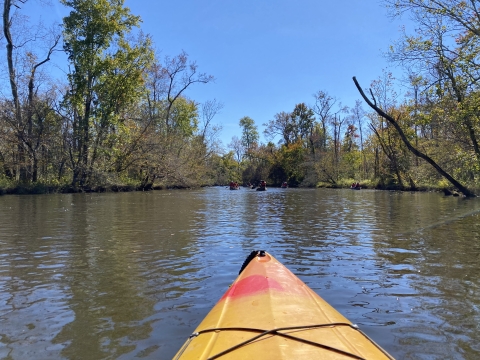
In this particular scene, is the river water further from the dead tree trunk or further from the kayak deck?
the dead tree trunk

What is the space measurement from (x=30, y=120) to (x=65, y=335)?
30.4 meters

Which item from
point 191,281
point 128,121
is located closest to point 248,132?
point 128,121

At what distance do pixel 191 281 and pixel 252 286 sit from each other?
213 centimetres

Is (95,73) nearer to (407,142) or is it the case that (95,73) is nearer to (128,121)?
(128,121)

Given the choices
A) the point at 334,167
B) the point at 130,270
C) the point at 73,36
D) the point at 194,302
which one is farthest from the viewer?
the point at 334,167

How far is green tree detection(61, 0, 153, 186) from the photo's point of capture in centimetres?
3111

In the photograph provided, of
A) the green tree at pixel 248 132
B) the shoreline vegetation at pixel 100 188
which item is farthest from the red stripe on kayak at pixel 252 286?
the green tree at pixel 248 132

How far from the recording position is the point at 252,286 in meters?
3.90

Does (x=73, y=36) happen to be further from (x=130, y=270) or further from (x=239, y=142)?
(x=239, y=142)

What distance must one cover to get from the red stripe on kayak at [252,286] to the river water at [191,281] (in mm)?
661

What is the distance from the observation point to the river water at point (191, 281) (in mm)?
3785

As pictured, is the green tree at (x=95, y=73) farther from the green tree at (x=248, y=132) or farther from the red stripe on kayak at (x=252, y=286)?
the green tree at (x=248, y=132)

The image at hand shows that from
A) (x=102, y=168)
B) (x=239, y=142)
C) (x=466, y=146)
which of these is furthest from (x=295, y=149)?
(x=466, y=146)

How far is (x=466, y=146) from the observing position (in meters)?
20.6
